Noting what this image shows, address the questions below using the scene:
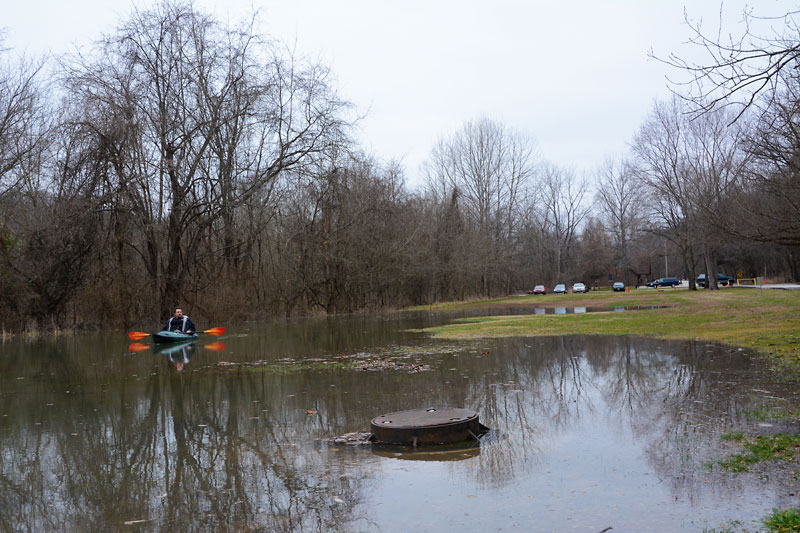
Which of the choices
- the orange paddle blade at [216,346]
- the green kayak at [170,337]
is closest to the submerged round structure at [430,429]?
the orange paddle blade at [216,346]

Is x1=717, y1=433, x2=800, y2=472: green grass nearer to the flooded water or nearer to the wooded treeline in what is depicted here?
the flooded water

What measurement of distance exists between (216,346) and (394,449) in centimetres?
1696

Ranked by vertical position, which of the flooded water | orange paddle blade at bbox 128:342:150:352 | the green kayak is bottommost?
the flooded water

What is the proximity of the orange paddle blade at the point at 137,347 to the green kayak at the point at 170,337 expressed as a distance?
484mm

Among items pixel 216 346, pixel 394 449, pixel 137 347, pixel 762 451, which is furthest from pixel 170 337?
pixel 762 451

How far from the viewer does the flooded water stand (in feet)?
19.1

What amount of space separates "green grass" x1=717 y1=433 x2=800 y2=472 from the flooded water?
22cm

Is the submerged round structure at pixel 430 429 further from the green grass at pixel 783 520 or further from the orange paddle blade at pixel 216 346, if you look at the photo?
the orange paddle blade at pixel 216 346

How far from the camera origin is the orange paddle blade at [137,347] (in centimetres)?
2327

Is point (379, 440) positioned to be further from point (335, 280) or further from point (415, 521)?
point (335, 280)

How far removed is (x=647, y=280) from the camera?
334 ft

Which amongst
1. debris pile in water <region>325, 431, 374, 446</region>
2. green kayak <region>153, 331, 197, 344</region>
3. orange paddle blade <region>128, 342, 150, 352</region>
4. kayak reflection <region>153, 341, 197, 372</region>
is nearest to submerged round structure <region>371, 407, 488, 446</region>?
debris pile in water <region>325, 431, 374, 446</region>

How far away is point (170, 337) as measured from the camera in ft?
81.3

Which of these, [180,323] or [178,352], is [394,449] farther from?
[180,323]
